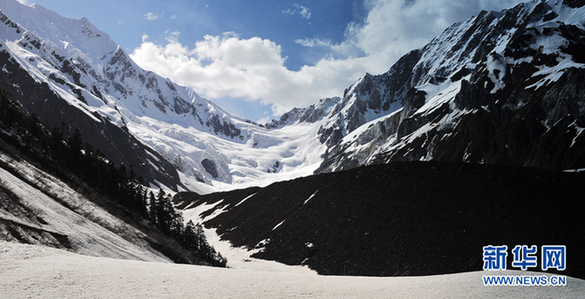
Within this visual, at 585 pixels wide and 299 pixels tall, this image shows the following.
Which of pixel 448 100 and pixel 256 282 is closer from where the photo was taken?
pixel 256 282

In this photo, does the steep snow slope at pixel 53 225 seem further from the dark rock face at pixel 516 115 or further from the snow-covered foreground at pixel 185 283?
the dark rock face at pixel 516 115

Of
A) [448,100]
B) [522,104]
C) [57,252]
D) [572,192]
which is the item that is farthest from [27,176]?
[448,100]

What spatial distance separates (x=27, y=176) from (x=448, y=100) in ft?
556

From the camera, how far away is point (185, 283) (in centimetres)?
1451

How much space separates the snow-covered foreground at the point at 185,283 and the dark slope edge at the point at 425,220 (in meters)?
17.5

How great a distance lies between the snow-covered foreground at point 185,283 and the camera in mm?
12141

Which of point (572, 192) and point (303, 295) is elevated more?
point (572, 192)

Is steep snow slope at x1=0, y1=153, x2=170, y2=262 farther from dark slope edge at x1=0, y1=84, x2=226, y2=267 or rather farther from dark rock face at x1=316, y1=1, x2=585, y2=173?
dark rock face at x1=316, y1=1, x2=585, y2=173

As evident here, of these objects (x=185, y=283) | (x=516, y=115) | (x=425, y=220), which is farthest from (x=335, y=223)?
(x=516, y=115)

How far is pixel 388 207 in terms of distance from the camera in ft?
150

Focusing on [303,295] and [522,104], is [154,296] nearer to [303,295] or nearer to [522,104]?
[303,295]

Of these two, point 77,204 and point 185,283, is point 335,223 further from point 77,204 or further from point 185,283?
point 185,283

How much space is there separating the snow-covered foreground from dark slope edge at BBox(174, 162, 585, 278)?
17.5 metres

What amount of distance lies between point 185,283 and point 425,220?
32.8 m
